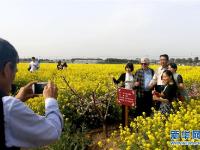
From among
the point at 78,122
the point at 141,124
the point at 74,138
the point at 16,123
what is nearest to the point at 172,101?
the point at 141,124

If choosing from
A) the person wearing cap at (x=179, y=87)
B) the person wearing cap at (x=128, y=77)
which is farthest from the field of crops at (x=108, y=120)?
the person wearing cap at (x=128, y=77)

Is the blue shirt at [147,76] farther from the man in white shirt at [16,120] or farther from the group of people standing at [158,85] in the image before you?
the man in white shirt at [16,120]

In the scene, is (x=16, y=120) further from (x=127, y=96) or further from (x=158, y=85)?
(x=158, y=85)

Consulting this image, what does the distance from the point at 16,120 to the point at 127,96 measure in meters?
5.51

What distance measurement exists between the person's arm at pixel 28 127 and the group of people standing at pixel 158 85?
16.8 ft

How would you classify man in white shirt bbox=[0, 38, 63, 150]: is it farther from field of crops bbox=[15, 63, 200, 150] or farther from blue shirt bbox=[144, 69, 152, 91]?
blue shirt bbox=[144, 69, 152, 91]

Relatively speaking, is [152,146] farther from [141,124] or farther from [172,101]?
[172,101]

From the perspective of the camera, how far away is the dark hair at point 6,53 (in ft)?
8.15

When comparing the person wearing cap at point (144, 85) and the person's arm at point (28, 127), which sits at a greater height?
the person's arm at point (28, 127)

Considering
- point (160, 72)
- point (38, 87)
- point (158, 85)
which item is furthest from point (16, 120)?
point (160, 72)

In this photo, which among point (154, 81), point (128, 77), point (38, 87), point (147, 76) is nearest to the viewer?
point (38, 87)

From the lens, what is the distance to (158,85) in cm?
820

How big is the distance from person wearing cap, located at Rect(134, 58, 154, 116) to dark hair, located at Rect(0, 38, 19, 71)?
6238 mm

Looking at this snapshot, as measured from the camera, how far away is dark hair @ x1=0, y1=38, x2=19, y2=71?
8.15ft
